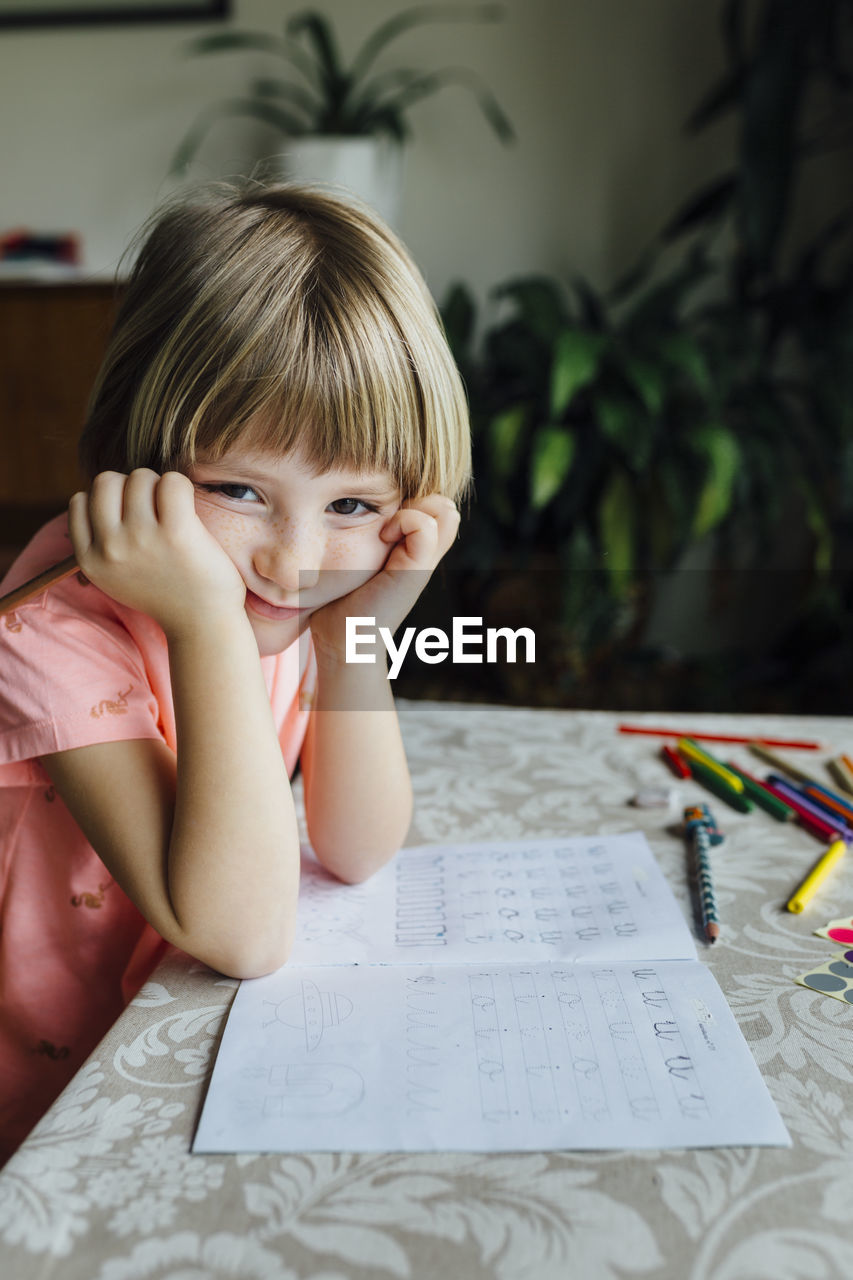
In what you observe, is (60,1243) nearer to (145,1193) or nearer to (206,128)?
(145,1193)

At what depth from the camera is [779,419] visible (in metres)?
2.05

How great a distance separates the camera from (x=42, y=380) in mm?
2203

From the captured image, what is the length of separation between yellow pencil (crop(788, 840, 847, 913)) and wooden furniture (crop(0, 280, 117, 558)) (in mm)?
1841

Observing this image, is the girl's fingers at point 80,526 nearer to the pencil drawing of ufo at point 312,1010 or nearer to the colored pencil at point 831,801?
the pencil drawing of ufo at point 312,1010

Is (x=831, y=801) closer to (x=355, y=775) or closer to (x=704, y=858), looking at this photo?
(x=704, y=858)

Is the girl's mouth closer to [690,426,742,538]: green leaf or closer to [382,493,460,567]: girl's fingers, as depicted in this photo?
[382,493,460,567]: girl's fingers

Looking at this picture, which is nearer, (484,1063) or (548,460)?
(484,1063)

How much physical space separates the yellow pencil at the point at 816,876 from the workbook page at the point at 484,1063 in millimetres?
97

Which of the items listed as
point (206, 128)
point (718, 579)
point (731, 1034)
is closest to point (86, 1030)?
point (731, 1034)

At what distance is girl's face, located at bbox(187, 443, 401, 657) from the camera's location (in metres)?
0.53

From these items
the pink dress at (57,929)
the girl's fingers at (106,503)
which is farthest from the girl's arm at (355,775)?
the girl's fingers at (106,503)

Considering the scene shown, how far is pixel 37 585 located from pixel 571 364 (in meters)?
1.46

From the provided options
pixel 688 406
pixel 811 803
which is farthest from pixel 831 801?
pixel 688 406

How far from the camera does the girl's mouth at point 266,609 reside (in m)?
0.59
